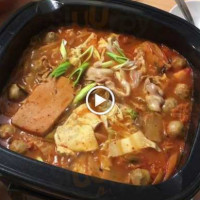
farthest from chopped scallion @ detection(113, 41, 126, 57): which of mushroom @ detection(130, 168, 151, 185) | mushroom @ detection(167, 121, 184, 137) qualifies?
mushroom @ detection(130, 168, 151, 185)

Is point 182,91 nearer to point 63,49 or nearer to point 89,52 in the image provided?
point 89,52

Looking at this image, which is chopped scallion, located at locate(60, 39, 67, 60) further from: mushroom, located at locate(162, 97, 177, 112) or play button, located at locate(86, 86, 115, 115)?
mushroom, located at locate(162, 97, 177, 112)

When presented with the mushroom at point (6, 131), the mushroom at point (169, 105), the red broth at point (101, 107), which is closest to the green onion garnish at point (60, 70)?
the red broth at point (101, 107)

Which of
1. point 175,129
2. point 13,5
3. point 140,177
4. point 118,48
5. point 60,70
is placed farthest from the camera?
point 13,5

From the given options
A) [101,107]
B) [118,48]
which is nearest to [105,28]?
[118,48]

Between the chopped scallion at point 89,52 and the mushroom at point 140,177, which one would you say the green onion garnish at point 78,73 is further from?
the mushroom at point 140,177

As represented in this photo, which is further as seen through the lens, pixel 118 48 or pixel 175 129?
pixel 118 48
